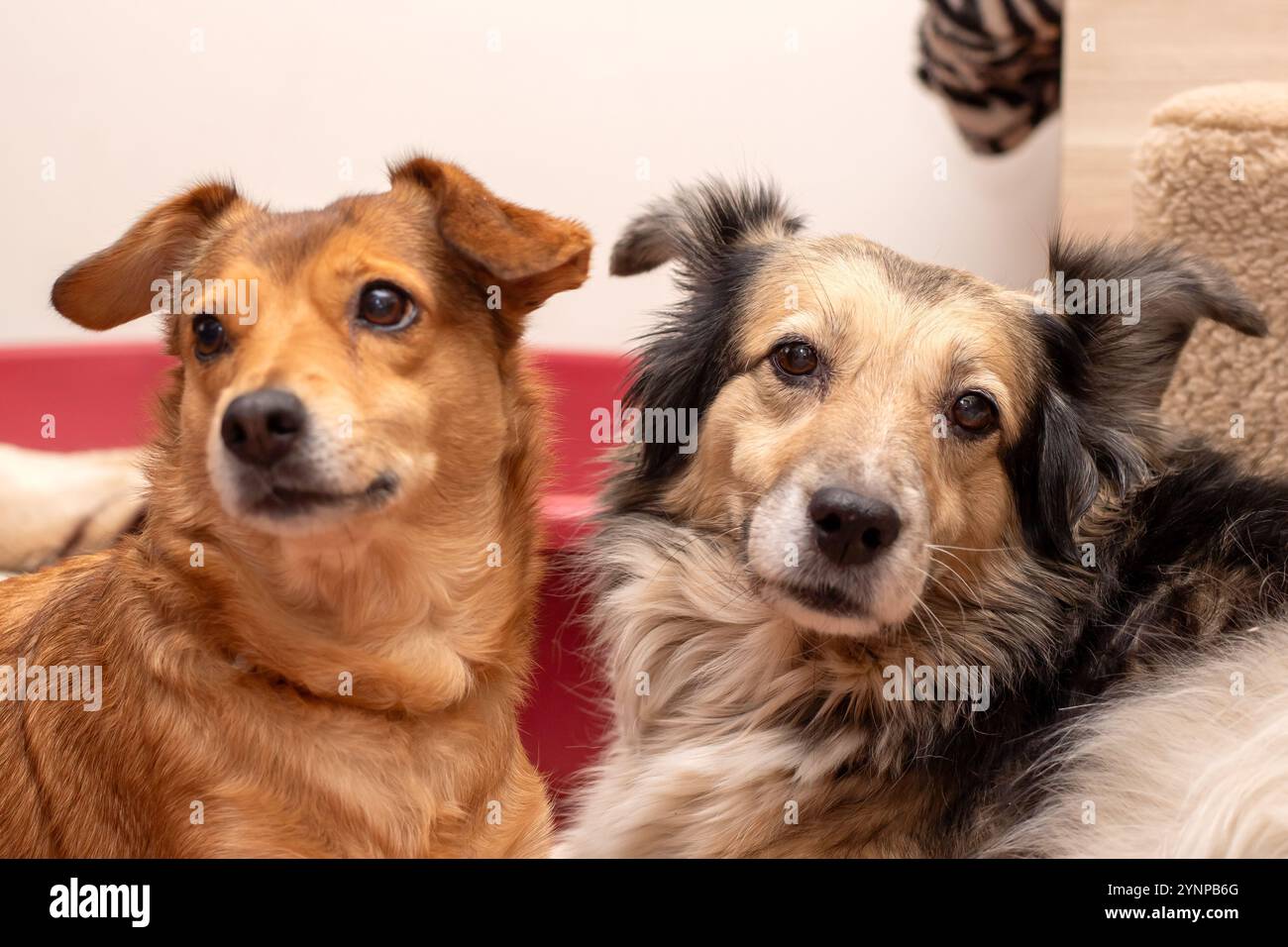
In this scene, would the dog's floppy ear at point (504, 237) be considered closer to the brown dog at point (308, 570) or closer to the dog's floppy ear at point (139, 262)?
the brown dog at point (308, 570)

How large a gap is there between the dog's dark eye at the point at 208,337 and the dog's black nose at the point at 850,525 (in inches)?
27.0

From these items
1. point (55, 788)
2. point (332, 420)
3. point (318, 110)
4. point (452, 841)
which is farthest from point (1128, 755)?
point (318, 110)

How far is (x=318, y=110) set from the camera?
2.42 metres

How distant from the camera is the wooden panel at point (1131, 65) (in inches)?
99.9

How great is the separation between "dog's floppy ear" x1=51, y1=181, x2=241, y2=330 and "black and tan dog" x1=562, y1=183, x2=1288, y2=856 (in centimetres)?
64

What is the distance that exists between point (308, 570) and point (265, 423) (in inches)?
10.6

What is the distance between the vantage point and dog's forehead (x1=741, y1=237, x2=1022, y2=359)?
5.23ft

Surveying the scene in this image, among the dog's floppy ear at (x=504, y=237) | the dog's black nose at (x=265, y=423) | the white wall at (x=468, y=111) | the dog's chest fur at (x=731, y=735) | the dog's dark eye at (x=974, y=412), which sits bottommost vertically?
the dog's chest fur at (x=731, y=735)

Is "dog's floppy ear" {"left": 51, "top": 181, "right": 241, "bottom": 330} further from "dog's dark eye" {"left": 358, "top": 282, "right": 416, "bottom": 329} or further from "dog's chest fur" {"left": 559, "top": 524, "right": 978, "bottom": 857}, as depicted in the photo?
"dog's chest fur" {"left": 559, "top": 524, "right": 978, "bottom": 857}

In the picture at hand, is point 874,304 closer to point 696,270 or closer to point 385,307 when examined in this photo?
point 696,270

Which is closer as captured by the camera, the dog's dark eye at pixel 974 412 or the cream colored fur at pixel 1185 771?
the cream colored fur at pixel 1185 771

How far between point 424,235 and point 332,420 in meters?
0.33

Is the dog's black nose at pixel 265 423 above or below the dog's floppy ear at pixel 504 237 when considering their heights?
below

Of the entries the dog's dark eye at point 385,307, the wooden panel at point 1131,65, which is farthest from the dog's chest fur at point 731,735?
the wooden panel at point 1131,65
